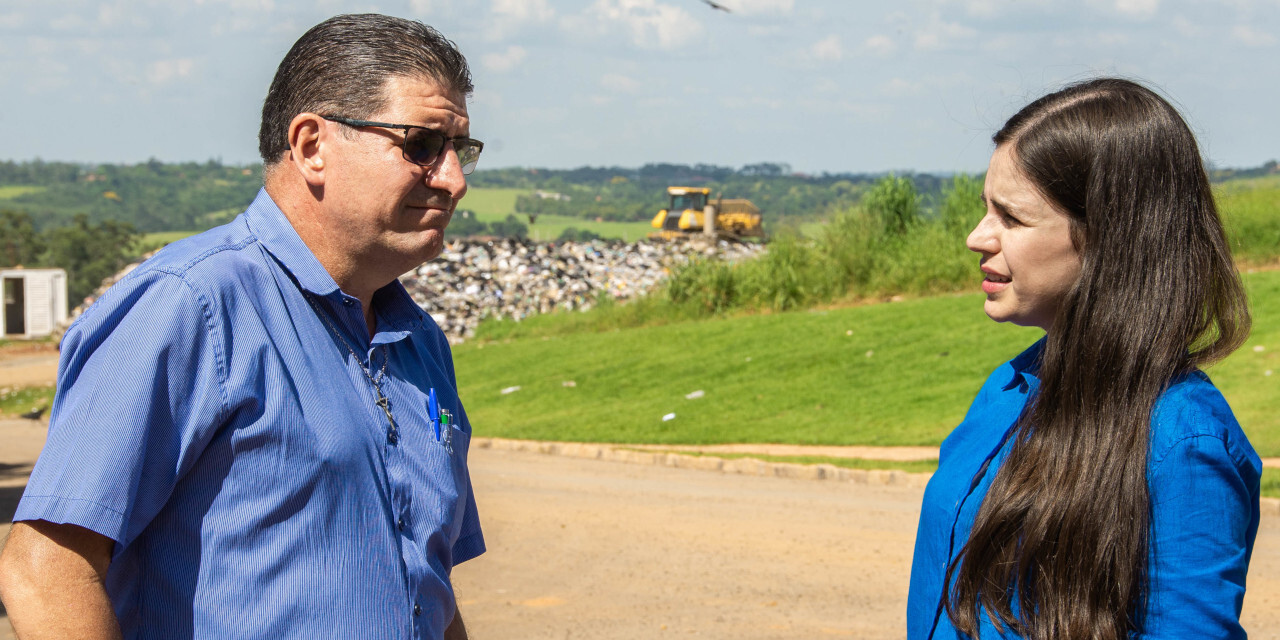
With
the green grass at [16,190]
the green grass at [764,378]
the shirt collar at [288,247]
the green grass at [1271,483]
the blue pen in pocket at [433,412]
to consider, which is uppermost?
the shirt collar at [288,247]

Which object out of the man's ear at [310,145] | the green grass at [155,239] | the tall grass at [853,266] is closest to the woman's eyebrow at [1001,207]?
the man's ear at [310,145]

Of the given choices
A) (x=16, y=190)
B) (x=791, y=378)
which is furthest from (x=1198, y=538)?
(x=16, y=190)

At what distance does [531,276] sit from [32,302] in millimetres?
19871

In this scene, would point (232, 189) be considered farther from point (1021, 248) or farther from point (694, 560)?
point (1021, 248)

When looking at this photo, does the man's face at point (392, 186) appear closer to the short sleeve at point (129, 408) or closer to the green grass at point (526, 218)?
the short sleeve at point (129, 408)

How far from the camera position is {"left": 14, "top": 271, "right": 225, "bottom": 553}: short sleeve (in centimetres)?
166

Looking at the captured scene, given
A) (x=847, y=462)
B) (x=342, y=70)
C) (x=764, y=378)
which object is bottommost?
(x=764, y=378)

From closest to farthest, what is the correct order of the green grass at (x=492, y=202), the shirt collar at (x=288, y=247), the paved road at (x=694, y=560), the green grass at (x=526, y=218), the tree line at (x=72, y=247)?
the shirt collar at (x=288, y=247) < the paved road at (x=694, y=560) < the tree line at (x=72, y=247) < the green grass at (x=526, y=218) < the green grass at (x=492, y=202)

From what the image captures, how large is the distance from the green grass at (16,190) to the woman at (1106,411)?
5247 inches

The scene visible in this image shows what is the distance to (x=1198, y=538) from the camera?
6.13 ft

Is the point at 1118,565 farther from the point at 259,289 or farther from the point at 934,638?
the point at 259,289

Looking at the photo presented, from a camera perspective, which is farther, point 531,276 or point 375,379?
point 531,276

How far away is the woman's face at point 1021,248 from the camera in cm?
217

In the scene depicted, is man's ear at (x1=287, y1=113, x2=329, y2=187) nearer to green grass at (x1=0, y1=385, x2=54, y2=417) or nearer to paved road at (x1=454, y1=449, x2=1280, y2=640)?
paved road at (x1=454, y1=449, x2=1280, y2=640)
